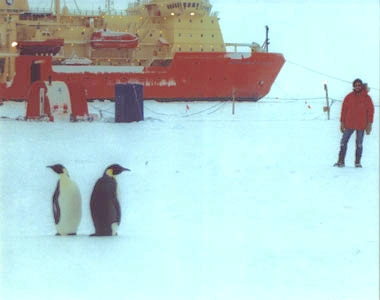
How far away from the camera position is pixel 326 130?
10703 millimetres

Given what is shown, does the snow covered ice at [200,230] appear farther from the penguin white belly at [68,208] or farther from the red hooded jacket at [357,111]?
the red hooded jacket at [357,111]

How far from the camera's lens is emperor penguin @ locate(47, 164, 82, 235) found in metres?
3.33

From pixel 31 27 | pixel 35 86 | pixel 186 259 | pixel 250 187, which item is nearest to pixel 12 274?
pixel 186 259

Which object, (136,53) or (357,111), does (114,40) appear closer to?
(136,53)

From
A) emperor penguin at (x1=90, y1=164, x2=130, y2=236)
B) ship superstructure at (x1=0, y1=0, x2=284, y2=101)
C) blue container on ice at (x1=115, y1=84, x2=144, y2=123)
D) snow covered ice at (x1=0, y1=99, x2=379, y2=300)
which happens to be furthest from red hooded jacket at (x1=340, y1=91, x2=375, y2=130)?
Result: ship superstructure at (x1=0, y1=0, x2=284, y2=101)

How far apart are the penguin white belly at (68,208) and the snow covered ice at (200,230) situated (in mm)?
72

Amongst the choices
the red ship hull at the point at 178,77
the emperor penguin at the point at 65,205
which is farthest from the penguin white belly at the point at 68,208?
the red ship hull at the point at 178,77

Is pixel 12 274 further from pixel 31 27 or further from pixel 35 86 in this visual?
pixel 31 27

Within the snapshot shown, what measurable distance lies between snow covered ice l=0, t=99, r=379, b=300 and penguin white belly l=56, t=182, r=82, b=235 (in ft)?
0.24

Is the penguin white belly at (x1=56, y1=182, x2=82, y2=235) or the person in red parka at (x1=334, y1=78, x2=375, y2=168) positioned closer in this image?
the penguin white belly at (x1=56, y1=182, x2=82, y2=235)

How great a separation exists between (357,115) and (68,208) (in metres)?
3.33

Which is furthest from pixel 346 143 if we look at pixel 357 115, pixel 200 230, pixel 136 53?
pixel 136 53

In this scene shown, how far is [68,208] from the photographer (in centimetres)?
334

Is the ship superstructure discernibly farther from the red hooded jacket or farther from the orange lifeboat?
the red hooded jacket
